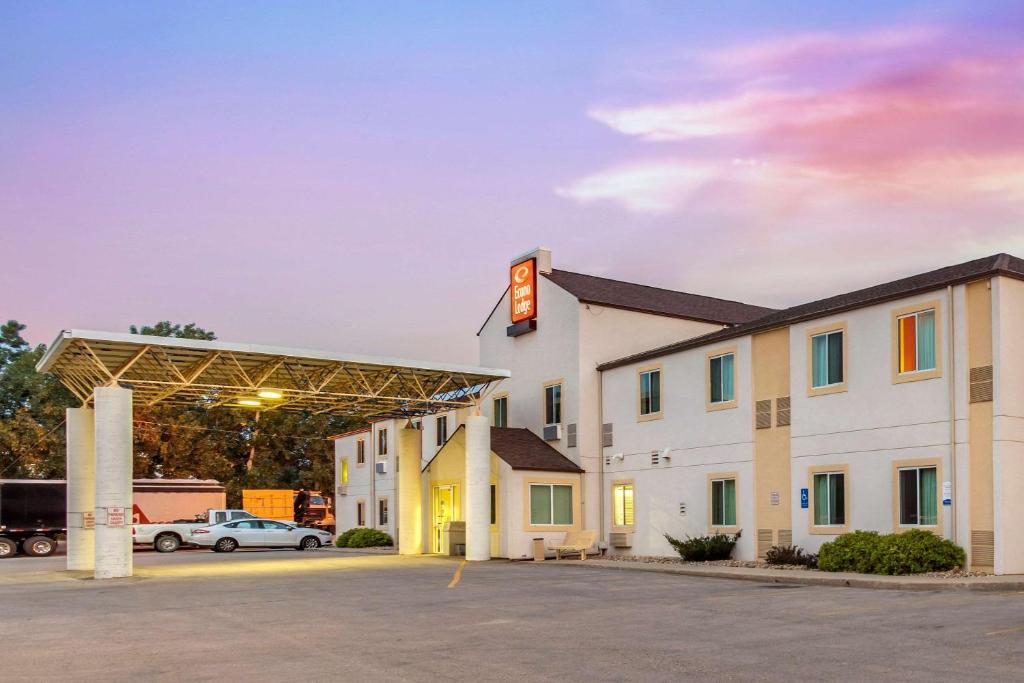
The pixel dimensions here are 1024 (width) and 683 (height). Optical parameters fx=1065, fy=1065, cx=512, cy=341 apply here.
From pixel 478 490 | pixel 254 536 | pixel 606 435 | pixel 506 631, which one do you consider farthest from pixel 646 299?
pixel 506 631

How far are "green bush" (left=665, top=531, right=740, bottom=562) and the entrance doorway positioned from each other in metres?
9.91

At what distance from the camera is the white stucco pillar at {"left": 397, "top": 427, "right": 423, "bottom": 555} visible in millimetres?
36844

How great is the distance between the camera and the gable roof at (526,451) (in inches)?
1283

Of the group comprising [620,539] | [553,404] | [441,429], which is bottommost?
[620,539]

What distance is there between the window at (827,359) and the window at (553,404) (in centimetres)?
1069

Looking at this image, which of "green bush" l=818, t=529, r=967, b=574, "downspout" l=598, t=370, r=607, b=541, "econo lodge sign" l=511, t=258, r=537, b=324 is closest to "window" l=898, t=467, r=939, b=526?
"green bush" l=818, t=529, r=967, b=574

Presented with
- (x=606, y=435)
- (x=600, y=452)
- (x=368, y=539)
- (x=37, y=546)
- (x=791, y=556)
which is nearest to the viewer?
(x=791, y=556)

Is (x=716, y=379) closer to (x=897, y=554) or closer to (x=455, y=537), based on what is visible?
(x=897, y=554)

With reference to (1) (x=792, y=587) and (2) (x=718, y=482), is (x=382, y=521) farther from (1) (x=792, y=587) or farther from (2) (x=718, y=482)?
(1) (x=792, y=587)

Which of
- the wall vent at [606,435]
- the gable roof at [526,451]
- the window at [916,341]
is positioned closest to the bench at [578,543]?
the gable roof at [526,451]

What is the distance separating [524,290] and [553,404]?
171 inches

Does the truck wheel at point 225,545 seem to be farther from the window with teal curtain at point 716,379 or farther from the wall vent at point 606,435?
the window with teal curtain at point 716,379

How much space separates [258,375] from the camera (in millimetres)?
31312

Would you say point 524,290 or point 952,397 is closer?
point 952,397
